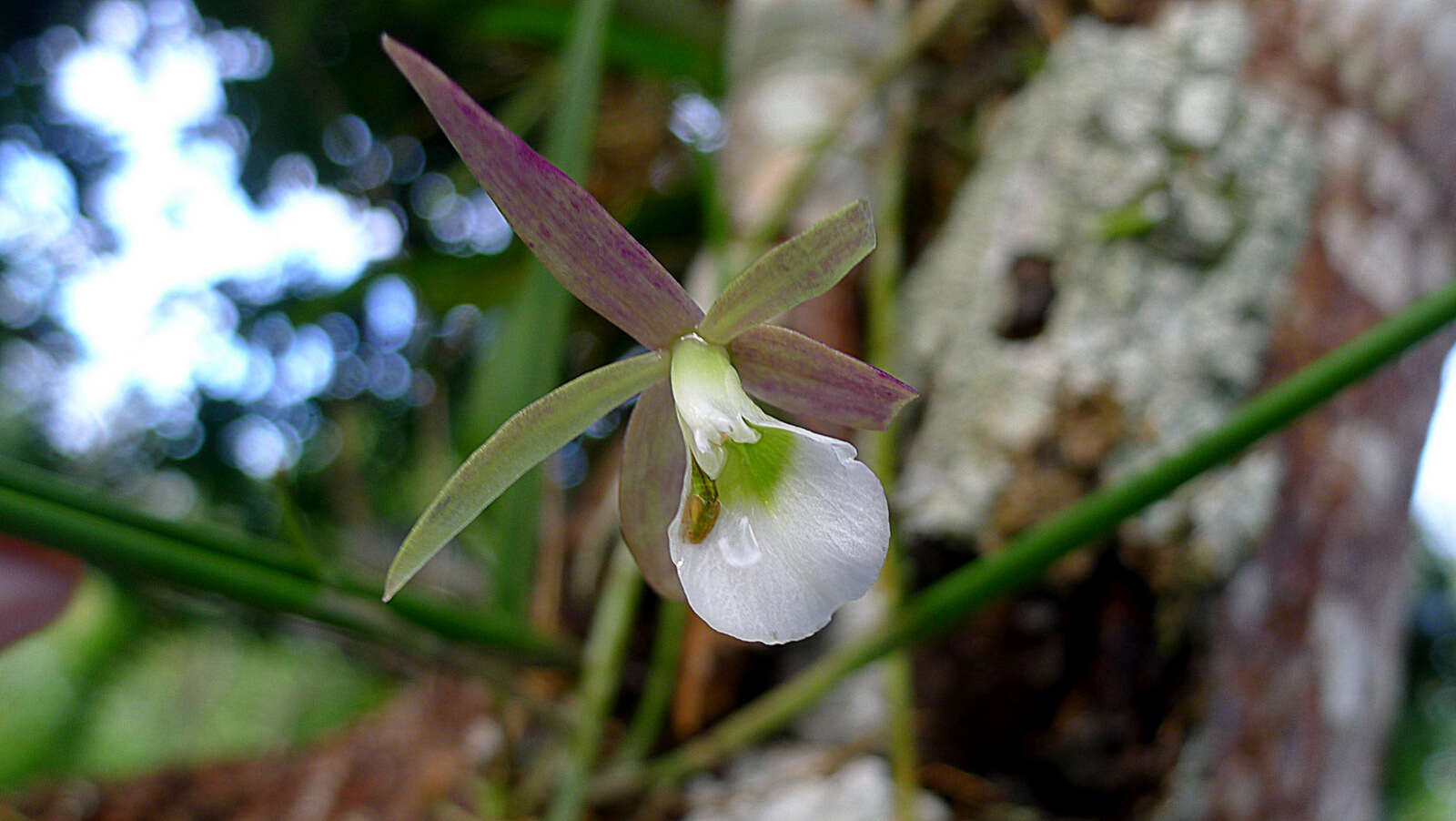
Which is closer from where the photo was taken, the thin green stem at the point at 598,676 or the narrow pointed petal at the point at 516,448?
the narrow pointed petal at the point at 516,448

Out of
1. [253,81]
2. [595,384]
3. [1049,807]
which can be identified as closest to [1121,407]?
[1049,807]

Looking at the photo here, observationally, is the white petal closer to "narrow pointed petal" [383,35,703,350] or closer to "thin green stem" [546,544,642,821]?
"narrow pointed petal" [383,35,703,350]

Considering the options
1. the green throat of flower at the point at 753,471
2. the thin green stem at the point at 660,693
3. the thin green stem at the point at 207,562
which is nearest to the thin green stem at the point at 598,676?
the thin green stem at the point at 660,693

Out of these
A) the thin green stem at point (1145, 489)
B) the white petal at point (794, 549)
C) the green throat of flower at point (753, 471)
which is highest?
the thin green stem at point (1145, 489)

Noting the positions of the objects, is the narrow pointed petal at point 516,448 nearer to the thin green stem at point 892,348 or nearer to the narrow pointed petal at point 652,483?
the narrow pointed petal at point 652,483

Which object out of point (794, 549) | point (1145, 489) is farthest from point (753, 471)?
point (1145, 489)

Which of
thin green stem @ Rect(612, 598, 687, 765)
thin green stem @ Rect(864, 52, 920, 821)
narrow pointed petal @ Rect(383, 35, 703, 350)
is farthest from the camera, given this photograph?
thin green stem @ Rect(612, 598, 687, 765)

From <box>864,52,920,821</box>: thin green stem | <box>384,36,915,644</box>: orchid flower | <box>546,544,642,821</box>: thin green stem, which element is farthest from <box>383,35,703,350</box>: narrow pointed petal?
<box>546,544,642,821</box>: thin green stem

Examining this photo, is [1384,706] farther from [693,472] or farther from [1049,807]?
[693,472]
